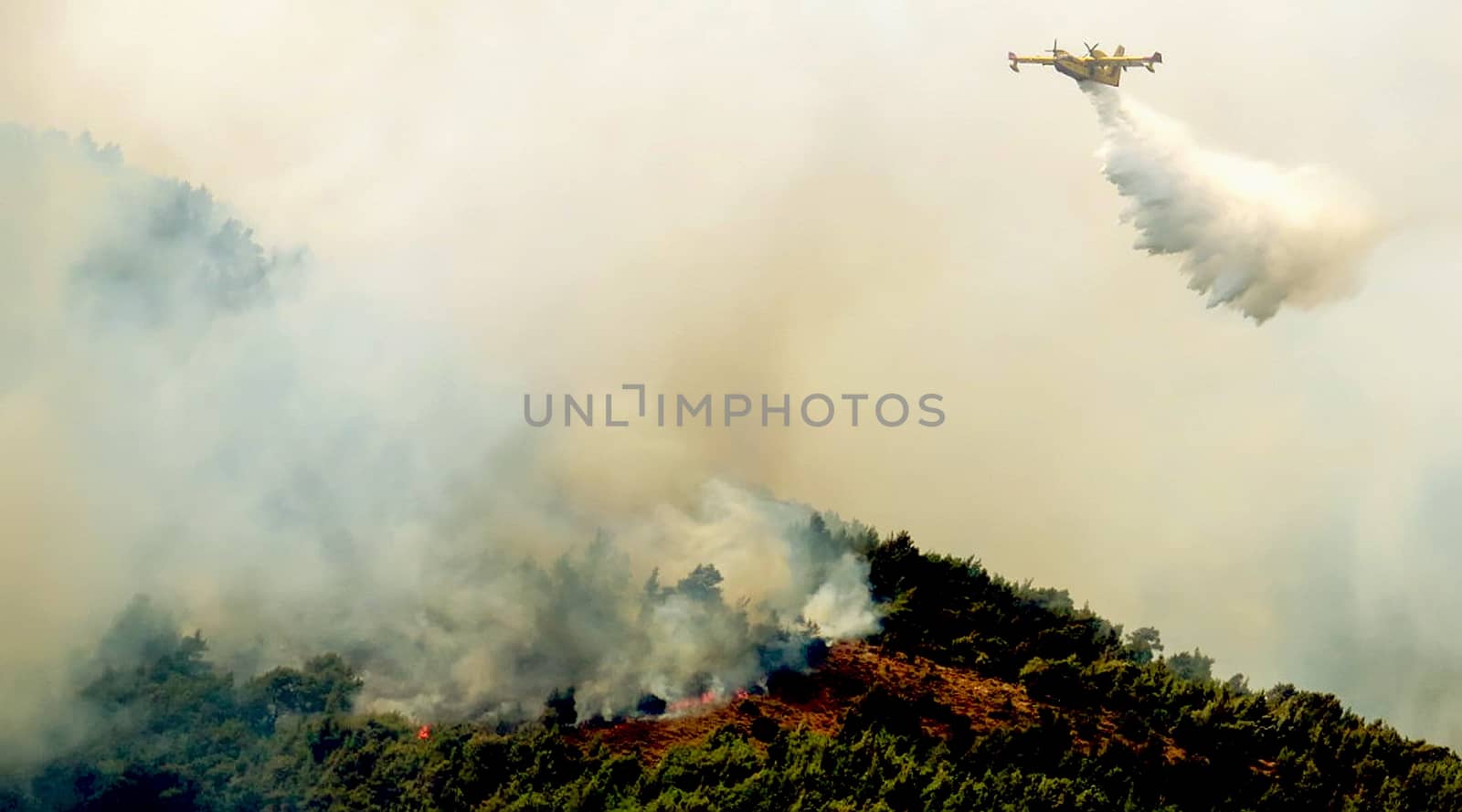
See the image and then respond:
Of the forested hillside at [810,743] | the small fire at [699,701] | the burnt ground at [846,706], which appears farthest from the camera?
the small fire at [699,701]

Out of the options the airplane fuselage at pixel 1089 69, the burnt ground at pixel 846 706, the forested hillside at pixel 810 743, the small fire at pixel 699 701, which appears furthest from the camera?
the airplane fuselage at pixel 1089 69

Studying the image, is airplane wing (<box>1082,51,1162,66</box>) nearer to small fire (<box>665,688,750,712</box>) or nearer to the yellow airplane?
the yellow airplane

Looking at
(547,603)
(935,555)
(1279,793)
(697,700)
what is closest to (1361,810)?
(1279,793)

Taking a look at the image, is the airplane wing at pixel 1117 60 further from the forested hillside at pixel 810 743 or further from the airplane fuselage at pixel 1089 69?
the forested hillside at pixel 810 743

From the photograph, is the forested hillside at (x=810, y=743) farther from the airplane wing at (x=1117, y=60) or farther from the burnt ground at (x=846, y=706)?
the airplane wing at (x=1117, y=60)

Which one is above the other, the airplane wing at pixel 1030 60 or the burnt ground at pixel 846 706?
the airplane wing at pixel 1030 60

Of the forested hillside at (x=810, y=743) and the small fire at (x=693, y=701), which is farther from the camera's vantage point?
the small fire at (x=693, y=701)

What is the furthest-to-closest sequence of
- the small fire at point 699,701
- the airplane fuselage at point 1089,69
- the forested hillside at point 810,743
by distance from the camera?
the airplane fuselage at point 1089,69 → the small fire at point 699,701 → the forested hillside at point 810,743

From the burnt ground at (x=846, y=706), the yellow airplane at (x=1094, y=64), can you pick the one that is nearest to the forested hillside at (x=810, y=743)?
the burnt ground at (x=846, y=706)

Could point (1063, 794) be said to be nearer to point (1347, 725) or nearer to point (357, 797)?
point (1347, 725)
